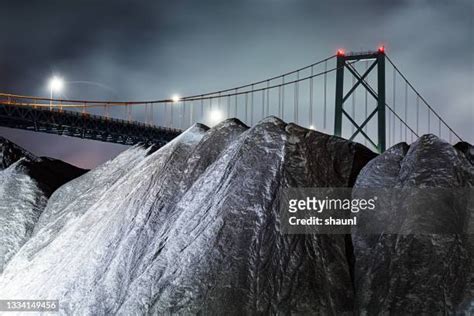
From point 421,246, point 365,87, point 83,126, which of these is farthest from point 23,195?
point 83,126

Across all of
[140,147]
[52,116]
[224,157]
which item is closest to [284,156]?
[224,157]

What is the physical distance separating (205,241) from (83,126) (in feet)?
143

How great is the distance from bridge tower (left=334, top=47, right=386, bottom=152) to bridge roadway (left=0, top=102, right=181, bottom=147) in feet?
64.7

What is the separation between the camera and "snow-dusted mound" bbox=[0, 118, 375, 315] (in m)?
6.38

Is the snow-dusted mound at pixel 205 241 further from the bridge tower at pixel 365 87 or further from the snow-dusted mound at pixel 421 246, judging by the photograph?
the bridge tower at pixel 365 87

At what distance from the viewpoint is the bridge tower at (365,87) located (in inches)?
1097

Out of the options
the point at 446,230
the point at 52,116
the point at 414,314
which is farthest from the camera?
the point at 52,116

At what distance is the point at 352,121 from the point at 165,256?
69.8ft

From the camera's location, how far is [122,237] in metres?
8.23

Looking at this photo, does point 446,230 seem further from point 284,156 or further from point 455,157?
point 284,156

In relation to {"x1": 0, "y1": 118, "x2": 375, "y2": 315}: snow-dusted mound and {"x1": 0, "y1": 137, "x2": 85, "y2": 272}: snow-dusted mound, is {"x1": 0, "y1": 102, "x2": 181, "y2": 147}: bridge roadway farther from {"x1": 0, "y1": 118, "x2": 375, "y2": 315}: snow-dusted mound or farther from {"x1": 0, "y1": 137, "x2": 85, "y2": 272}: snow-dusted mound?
{"x1": 0, "y1": 118, "x2": 375, "y2": 315}: snow-dusted mound

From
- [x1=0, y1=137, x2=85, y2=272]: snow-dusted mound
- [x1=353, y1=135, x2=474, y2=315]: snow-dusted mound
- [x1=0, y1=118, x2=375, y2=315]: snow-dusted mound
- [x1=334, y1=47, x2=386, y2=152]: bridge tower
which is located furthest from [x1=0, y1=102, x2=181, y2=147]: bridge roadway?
[x1=353, y1=135, x2=474, y2=315]: snow-dusted mound

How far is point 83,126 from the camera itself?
48.6m

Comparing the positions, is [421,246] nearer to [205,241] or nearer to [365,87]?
[205,241]
